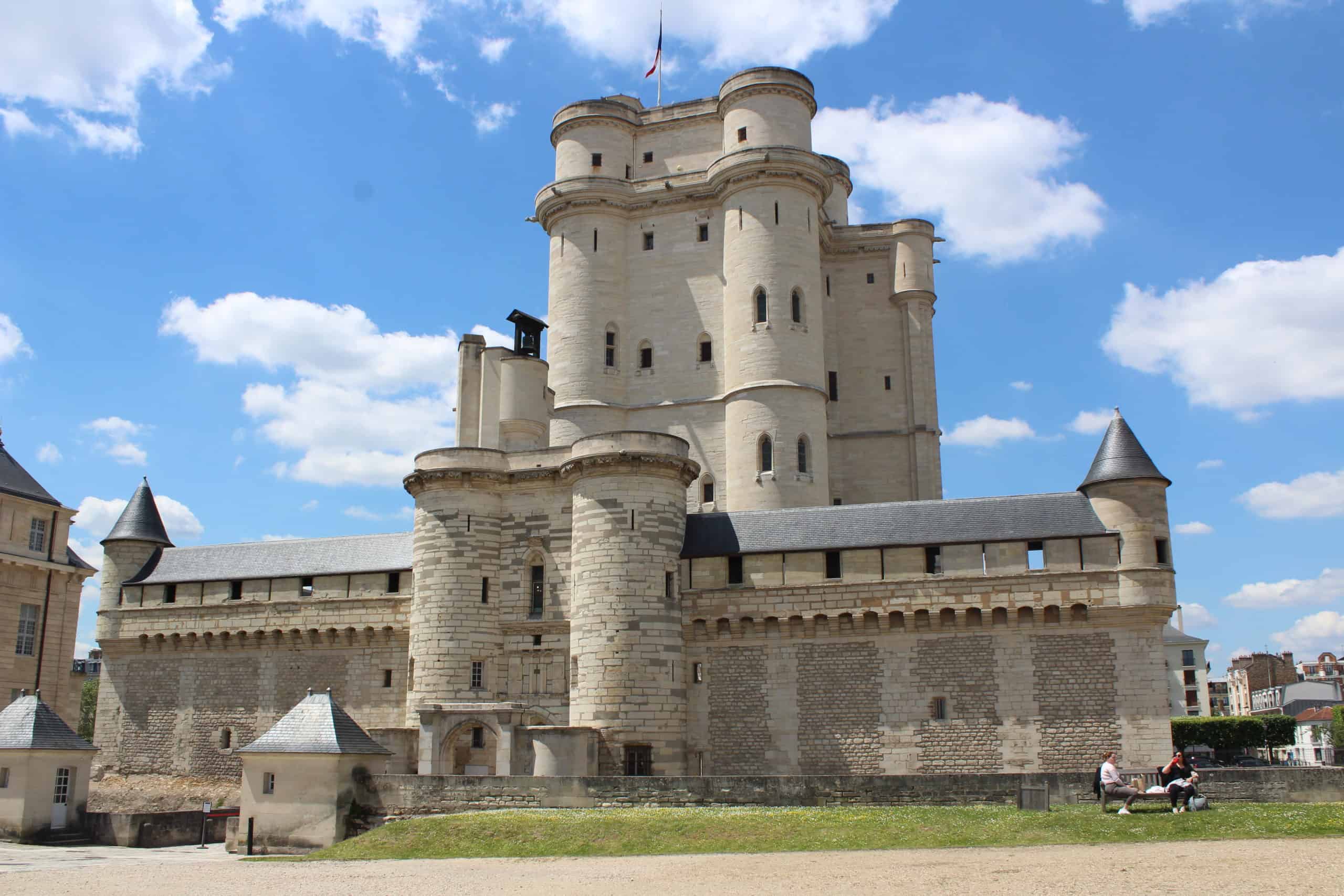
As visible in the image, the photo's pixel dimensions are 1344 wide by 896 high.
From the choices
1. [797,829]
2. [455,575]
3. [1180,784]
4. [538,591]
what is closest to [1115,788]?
[1180,784]

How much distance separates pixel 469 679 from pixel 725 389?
13.8m

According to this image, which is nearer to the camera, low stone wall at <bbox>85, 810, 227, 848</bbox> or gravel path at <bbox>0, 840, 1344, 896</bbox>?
gravel path at <bbox>0, 840, 1344, 896</bbox>

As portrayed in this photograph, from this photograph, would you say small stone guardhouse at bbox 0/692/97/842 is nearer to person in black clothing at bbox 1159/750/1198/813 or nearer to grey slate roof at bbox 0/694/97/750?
grey slate roof at bbox 0/694/97/750

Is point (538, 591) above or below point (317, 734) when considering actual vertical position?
above

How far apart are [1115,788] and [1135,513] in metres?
10.2

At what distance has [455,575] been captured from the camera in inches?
1174

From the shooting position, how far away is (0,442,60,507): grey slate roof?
3678cm

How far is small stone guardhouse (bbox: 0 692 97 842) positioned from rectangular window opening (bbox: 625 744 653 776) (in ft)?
40.9

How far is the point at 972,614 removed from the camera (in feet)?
89.0

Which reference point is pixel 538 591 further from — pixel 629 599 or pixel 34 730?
pixel 34 730

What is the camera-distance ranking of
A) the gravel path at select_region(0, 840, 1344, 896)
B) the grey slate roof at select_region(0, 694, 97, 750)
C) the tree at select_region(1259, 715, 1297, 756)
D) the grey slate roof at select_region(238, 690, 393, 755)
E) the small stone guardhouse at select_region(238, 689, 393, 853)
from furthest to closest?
1. the tree at select_region(1259, 715, 1297, 756)
2. the grey slate roof at select_region(0, 694, 97, 750)
3. the grey slate roof at select_region(238, 690, 393, 755)
4. the small stone guardhouse at select_region(238, 689, 393, 853)
5. the gravel path at select_region(0, 840, 1344, 896)

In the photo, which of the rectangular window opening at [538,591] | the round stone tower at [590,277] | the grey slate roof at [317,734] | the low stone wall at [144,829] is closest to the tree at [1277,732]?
the round stone tower at [590,277]

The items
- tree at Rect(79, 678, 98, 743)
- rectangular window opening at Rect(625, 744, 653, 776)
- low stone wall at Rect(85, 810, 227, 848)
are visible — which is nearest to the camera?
low stone wall at Rect(85, 810, 227, 848)

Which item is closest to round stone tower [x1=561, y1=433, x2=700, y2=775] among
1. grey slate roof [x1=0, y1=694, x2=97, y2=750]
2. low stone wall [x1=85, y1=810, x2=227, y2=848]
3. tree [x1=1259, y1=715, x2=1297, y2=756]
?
low stone wall [x1=85, y1=810, x2=227, y2=848]
